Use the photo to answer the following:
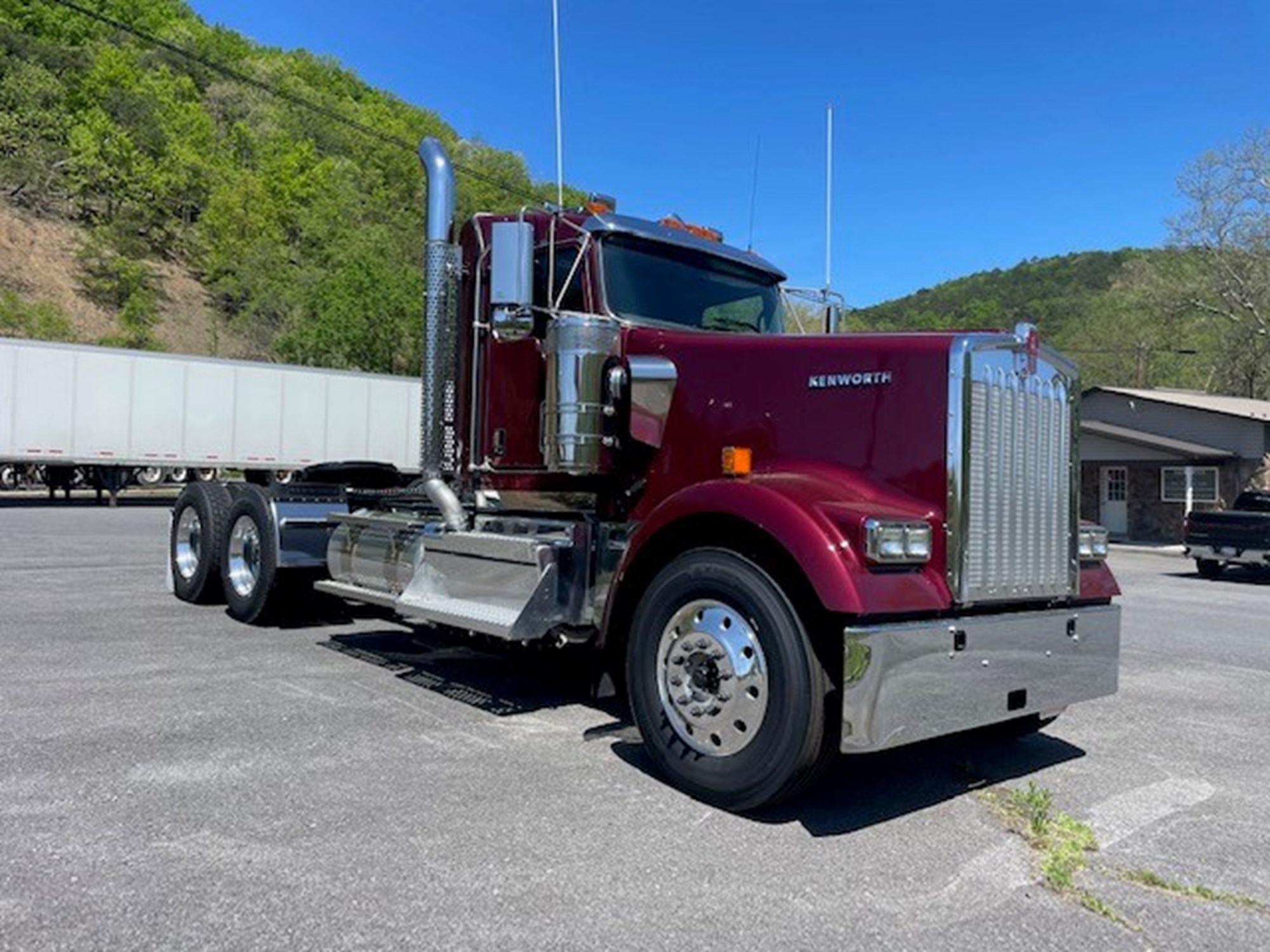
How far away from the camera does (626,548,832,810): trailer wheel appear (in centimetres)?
395

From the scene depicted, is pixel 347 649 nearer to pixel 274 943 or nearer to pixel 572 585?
pixel 572 585

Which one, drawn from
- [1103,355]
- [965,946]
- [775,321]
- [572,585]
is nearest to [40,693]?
[572,585]

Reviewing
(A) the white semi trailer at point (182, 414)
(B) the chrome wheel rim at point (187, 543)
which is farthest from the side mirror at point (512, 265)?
(A) the white semi trailer at point (182, 414)

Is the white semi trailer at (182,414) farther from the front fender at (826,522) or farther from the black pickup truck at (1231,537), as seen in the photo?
the front fender at (826,522)

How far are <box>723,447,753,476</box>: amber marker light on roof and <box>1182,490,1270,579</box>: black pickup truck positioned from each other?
657 inches

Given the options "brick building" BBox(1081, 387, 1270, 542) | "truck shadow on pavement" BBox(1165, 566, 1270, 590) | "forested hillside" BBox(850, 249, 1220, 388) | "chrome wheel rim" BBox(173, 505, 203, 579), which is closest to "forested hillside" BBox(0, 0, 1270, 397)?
"forested hillside" BBox(850, 249, 1220, 388)

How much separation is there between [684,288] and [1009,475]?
216cm

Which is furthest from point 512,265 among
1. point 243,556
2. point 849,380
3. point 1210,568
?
point 1210,568

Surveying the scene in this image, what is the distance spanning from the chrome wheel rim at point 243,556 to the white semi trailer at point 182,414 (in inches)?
699

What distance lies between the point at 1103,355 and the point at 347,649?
172 feet

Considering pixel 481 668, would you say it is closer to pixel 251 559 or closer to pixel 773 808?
pixel 251 559

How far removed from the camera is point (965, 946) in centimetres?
304

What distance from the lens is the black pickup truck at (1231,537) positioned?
58.7 feet

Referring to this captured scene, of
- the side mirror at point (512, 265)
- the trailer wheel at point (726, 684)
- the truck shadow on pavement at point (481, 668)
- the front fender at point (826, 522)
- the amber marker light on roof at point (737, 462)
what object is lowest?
the truck shadow on pavement at point (481, 668)
